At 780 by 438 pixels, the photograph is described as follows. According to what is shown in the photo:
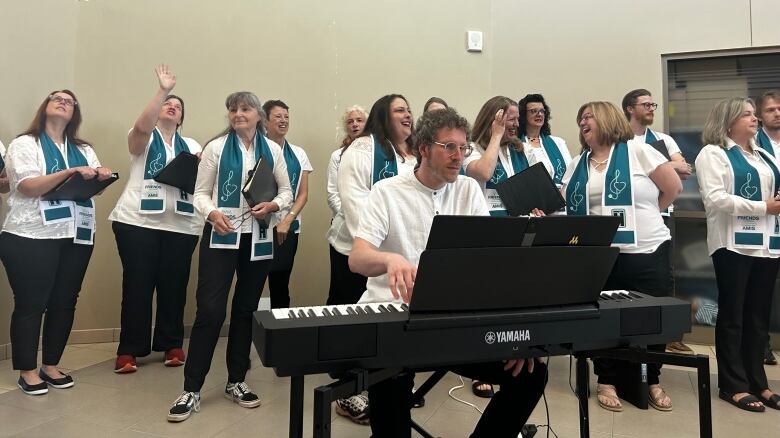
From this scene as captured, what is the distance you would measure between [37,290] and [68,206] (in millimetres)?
463

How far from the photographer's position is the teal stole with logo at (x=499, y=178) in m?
2.79

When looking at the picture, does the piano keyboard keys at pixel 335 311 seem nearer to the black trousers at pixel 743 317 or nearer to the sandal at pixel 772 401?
the black trousers at pixel 743 317

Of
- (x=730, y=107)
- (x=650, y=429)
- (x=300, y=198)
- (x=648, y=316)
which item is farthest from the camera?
(x=300, y=198)

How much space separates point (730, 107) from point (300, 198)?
2.52 m

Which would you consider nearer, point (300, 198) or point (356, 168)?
point (356, 168)

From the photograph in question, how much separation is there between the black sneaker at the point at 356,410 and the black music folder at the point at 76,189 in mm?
1776

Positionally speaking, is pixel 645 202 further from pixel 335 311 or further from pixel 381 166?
pixel 335 311

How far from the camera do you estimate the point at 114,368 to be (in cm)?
312

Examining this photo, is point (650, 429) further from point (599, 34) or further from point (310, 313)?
point (599, 34)

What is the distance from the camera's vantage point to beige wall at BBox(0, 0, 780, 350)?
3.78 meters

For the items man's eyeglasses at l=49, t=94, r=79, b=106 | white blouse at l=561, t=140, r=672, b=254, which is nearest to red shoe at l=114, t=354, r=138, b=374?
man's eyeglasses at l=49, t=94, r=79, b=106

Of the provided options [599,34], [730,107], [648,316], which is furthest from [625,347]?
[599,34]

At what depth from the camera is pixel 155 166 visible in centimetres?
314

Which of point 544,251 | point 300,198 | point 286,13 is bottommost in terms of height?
point 544,251
